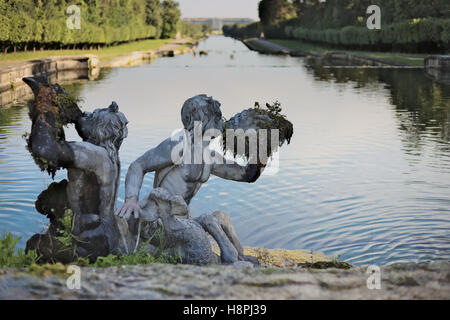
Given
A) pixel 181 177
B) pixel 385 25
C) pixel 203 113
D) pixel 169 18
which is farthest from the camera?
pixel 169 18

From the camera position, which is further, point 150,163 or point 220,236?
point 220,236

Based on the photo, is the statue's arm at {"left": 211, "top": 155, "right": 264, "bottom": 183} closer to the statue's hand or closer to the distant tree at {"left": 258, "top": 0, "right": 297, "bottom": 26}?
the statue's hand

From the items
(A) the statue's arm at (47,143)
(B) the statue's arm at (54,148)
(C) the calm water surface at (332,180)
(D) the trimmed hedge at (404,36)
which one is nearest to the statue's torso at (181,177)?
(B) the statue's arm at (54,148)

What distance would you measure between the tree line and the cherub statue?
43.0 m

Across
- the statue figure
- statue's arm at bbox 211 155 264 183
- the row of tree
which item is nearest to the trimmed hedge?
the row of tree

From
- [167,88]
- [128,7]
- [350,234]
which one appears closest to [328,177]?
[350,234]

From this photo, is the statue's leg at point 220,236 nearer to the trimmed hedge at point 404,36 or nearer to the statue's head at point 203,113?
the statue's head at point 203,113

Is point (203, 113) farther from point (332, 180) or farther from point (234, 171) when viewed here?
point (332, 180)

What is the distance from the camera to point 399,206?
8.41 m

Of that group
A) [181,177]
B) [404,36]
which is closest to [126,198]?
[181,177]

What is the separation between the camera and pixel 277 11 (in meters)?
130

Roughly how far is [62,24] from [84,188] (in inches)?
1949

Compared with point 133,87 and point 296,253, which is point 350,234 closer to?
point 296,253

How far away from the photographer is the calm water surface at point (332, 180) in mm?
7172
